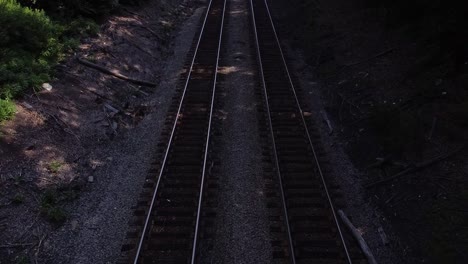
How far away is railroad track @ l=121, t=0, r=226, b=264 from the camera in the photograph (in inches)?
328

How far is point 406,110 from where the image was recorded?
12383mm

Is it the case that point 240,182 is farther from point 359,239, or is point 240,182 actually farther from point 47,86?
point 47,86

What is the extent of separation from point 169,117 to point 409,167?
7627 mm

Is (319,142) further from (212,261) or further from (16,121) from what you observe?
(16,121)

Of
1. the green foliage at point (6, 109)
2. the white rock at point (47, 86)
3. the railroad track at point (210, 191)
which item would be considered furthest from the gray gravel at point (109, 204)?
the white rock at point (47, 86)

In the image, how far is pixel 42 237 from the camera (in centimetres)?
869

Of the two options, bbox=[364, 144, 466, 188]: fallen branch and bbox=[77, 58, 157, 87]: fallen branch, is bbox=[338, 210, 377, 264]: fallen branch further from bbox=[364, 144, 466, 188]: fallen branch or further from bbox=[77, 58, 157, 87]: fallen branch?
bbox=[77, 58, 157, 87]: fallen branch

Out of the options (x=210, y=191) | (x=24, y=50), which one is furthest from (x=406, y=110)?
(x=24, y=50)

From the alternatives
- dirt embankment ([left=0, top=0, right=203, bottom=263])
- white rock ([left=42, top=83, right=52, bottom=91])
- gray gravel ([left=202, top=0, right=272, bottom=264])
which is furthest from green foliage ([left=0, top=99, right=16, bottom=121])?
gray gravel ([left=202, top=0, right=272, bottom=264])

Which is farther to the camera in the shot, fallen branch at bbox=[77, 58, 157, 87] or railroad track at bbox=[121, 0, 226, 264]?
fallen branch at bbox=[77, 58, 157, 87]

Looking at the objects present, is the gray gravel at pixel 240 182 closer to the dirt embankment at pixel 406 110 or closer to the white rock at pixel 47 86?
the dirt embankment at pixel 406 110

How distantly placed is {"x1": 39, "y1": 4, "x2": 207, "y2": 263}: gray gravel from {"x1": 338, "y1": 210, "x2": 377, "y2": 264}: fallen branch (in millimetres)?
5017

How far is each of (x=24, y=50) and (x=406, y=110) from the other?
12500mm

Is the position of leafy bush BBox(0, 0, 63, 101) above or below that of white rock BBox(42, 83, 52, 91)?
above
